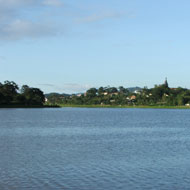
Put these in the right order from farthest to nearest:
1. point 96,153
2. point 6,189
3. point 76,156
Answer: point 96,153 < point 76,156 < point 6,189

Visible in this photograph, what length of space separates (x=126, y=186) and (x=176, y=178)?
3985mm

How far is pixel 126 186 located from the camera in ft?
69.8

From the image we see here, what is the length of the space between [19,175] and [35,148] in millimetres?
14167

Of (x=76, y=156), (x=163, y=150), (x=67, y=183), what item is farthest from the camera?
(x=163, y=150)

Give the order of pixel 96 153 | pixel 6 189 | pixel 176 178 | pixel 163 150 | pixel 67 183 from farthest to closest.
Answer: pixel 163 150, pixel 96 153, pixel 176 178, pixel 67 183, pixel 6 189

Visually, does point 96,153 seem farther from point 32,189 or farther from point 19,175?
point 32,189

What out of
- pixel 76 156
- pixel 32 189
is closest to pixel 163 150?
pixel 76 156

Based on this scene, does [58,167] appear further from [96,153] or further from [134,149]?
[134,149]

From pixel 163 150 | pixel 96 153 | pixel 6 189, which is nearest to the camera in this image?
pixel 6 189

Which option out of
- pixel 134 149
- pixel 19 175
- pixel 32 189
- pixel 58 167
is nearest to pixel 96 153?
pixel 134 149

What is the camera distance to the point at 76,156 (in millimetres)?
32469

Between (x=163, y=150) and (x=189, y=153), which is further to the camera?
(x=163, y=150)

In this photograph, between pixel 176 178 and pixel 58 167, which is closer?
pixel 176 178

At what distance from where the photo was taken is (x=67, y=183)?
856 inches
